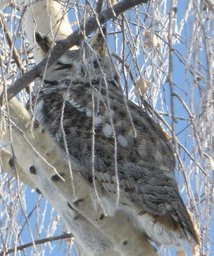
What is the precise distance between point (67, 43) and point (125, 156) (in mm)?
749

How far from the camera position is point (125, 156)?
106 inches

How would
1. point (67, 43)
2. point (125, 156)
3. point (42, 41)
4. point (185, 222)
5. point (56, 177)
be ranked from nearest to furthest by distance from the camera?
point (67, 43) < point (56, 177) < point (185, 222) < point (125, 156) < point (42, 41)

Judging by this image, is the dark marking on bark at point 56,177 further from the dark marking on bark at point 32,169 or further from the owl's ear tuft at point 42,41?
the owl's ear tuft at point 42,41

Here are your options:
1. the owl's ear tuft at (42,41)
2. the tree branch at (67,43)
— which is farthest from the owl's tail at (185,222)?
the owl's ear tuft at (42,41)

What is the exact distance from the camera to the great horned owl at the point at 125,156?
2416 millimetres

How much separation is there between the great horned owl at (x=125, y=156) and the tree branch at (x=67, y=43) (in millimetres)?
214

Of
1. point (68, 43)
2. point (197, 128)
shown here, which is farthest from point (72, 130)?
point (197, 128)

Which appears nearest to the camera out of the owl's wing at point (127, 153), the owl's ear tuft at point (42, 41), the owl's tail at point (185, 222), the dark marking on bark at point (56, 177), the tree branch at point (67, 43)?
the tree branch at point (67, 43)

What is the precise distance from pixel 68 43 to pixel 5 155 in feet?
1.95

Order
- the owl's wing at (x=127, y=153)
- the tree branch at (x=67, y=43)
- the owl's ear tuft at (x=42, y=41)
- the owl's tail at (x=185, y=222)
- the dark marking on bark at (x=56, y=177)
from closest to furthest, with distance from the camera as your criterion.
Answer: the tree branch at (x=67, y=43) < the dark marking on bark at (x=56, y=177) < the owl's tail at (x=185, y=222) < the owl's wing at (x=127, y=153) < the owl's ear tuft at (x=42, y=41)

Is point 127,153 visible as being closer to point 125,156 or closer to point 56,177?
point 125,156

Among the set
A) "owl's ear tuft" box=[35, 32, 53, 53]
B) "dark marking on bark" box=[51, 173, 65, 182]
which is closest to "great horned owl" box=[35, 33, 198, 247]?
"owl's ear tuft" box=[35, 32, 53, 53]

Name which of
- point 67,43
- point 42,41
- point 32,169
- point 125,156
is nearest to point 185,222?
point 125,156

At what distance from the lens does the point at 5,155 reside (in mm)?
2469
